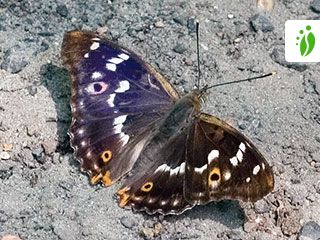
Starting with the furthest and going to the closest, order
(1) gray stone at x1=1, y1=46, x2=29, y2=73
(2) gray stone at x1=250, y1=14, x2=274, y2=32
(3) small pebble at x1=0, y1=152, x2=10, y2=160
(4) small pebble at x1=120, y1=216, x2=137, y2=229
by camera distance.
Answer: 1. (2) gray stone at x1=250, y1=14, x2=274, y2=32
2. (1) gray stone at x1=1, y1=46, x2=29, y2=73
3. (3) small pebble at x1=0, y1=152, x2=10, y2=160
4. (4) small pebble at x1=120, y1=216, x2=137, y2=229

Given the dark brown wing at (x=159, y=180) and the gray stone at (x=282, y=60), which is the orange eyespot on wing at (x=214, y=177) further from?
the gray stone at (x=282, y=60)

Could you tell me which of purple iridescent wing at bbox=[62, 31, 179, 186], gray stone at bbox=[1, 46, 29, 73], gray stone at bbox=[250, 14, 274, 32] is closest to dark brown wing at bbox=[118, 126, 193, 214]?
purple iridescent wing at bbox=[62, 31, 179, 186]

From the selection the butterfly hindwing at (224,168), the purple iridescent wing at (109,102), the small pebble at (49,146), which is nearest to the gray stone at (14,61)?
the purple iridescent wing at (109,102)

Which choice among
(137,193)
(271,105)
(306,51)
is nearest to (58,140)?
(137,193)

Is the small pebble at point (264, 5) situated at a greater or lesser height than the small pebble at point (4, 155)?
greater

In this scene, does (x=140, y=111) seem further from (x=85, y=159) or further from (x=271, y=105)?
(x=271, y=105)

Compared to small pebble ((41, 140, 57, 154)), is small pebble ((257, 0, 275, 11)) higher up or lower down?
higher up

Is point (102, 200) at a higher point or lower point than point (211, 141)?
lower

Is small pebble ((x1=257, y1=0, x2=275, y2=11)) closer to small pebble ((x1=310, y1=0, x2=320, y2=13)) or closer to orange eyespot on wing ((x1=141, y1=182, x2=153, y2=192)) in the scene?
small pebble ((x1=310, y1=0, x2=320, y2=13))
